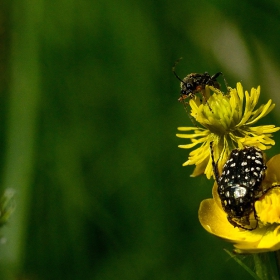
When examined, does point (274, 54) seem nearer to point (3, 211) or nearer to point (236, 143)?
point (236, 143)

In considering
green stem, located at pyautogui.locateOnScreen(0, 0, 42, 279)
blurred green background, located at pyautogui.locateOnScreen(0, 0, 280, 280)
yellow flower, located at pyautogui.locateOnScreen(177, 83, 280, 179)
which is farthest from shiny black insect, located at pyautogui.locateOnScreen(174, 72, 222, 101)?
green stem, located at pyautogui.locateOnScreen(0, 0, 42, 279)

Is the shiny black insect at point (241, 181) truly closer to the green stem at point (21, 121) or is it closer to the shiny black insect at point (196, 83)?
the shiny black insect at point (196, 83)

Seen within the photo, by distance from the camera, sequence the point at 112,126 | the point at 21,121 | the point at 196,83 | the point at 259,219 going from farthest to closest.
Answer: the point at 112,126
the point at 21,121
the point at 196,83
the point at 259,219

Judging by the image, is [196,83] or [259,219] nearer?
[259,219]

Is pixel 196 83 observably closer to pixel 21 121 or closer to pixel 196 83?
pixel 196 83

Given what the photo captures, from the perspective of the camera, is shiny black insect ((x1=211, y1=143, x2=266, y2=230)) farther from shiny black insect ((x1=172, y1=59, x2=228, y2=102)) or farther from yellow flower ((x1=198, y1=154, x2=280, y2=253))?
shiny black insect ((x1=172, y1=59, x2=228, y2=102))

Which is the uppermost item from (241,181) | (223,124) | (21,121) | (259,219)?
(21,121)

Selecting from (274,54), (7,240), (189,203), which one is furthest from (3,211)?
(274,54)

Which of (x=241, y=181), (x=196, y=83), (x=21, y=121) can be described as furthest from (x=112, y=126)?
(x=241, y=181)
